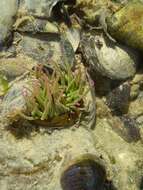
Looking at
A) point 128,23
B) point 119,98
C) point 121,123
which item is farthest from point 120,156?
point 128,23

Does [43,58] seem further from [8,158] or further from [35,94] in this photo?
[8,158]

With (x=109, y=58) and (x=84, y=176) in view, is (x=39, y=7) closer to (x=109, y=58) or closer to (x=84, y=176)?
(x=109, y=58)

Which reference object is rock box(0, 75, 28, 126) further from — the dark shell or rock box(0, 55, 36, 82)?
the dark shell

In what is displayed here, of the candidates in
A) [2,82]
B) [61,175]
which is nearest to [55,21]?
[2,82]

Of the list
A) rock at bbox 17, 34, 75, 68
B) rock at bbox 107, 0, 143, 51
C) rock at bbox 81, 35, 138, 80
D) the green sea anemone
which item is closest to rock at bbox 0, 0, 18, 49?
rock at bbox 17, 34, 75, 68

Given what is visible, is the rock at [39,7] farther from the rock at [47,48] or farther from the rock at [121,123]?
the rock at [121,123]

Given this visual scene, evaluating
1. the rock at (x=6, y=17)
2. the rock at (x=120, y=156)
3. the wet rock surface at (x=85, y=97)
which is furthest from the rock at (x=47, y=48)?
the rock at (x=120, y=156)
